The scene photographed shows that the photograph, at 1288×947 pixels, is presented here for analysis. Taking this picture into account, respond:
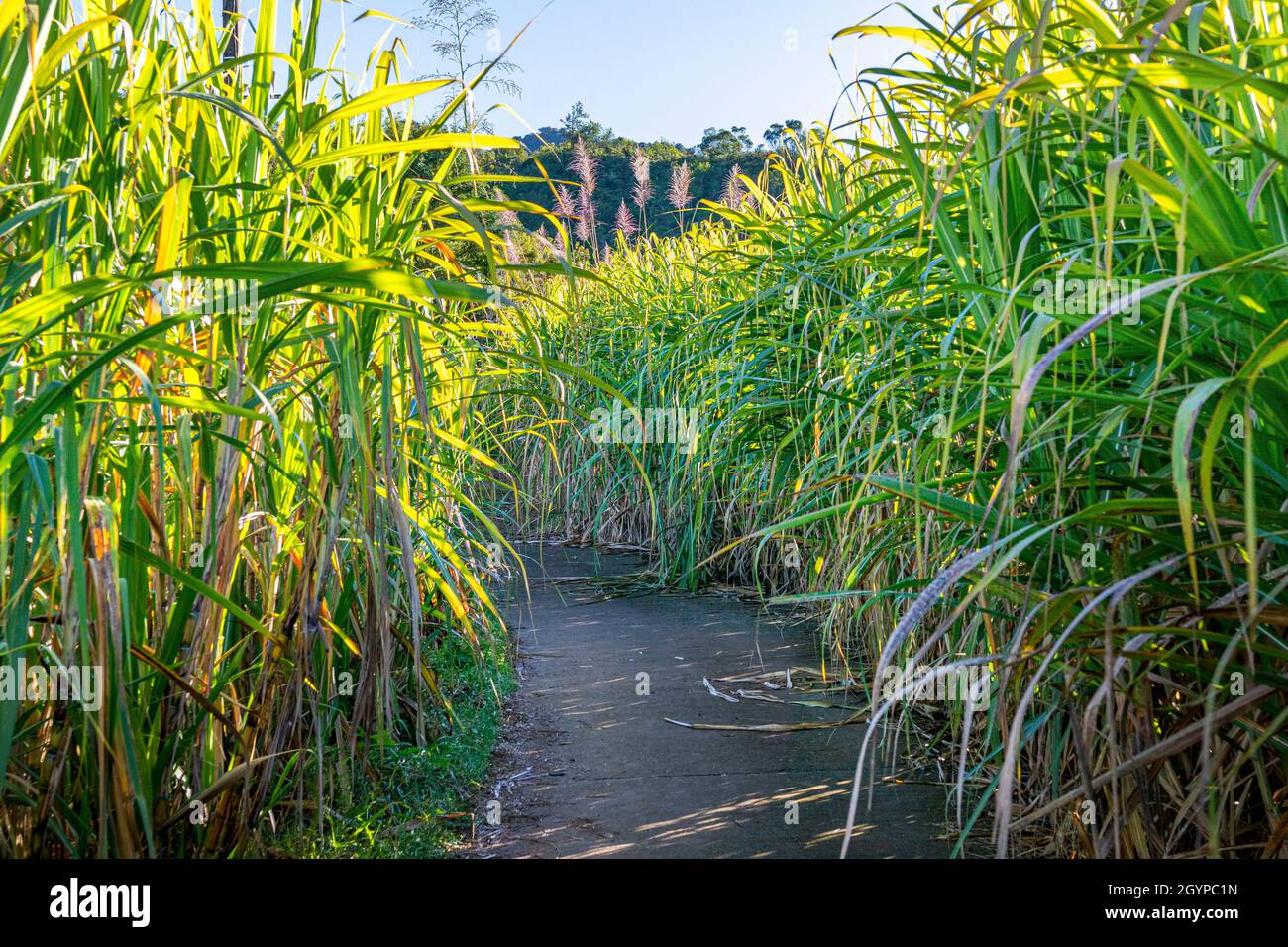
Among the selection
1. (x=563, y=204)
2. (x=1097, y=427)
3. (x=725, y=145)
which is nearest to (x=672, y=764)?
(x=1097, y=427)

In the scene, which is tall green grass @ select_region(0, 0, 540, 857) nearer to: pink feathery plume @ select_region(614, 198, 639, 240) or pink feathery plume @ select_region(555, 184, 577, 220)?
pink feathery plume @ select_region(555, 184, 577, 220)

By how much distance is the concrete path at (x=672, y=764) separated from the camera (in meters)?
2.23

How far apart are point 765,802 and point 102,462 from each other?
1.71 m

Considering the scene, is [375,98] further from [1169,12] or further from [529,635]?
[529,635]

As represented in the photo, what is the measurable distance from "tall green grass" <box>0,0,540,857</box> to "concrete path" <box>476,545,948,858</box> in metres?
0.55

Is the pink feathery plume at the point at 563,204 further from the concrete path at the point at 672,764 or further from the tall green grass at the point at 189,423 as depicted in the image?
the concrete path at the point at 672,764

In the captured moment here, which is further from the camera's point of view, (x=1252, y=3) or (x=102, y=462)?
(x=102, y=462)

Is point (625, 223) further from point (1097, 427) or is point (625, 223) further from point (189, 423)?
point (1097, 427)

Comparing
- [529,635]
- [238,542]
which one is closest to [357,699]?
[238,542]

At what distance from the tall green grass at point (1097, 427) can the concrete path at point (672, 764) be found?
0.20m

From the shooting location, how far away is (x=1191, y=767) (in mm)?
1562

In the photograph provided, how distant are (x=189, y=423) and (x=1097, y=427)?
1452 millimetres
